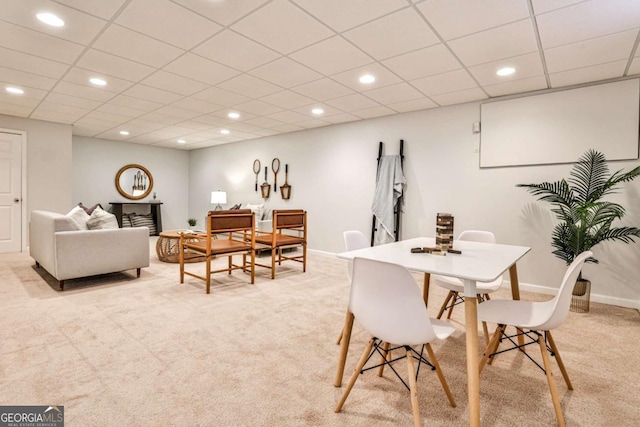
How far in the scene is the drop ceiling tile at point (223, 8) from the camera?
222 centimetres

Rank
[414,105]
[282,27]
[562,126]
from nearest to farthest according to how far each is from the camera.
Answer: [282,27] < [562,126] < [414,105]

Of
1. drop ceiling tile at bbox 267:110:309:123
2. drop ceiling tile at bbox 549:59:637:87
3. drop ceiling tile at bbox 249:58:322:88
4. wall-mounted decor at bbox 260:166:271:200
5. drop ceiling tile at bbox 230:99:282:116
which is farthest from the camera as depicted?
wall-mounted decor at bbox 260:166:271:200

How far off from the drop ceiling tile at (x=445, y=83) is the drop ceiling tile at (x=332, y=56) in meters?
0.85

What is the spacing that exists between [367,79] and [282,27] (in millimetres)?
1338

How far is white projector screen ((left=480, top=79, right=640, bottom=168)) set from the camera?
339 centimetres

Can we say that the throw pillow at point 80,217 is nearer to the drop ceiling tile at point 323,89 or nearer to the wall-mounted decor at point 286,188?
the drop ceiling tile at point 323,89

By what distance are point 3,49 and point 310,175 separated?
4301 mm

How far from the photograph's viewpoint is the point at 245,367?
6.70 ft

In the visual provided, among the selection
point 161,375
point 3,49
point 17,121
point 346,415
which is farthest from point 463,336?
point 17,121

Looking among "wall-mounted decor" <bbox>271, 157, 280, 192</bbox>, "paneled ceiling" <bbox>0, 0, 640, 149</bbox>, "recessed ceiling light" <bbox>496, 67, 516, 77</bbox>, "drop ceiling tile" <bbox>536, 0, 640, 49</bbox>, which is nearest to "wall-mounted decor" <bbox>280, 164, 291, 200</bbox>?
"wall-mounted decor" <bbox>271, 157, 280, 192</bbox>

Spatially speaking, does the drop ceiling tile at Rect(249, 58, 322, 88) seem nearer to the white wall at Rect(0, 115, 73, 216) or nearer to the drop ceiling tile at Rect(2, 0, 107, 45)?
the drop ceiling tile at Rect(2, 0, 107, 45)

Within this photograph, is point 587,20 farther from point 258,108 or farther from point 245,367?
point 258,108

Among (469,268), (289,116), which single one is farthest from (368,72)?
(469,268)

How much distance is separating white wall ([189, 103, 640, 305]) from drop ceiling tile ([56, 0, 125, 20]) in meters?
3.79
